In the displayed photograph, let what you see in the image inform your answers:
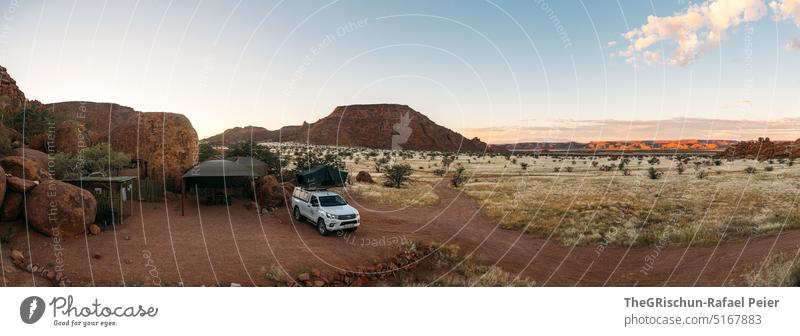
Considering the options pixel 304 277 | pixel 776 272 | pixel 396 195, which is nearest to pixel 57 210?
pixel 304 277

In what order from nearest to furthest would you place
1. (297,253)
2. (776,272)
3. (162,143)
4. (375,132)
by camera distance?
(776,272), (297,253), (162,143), (375,132)

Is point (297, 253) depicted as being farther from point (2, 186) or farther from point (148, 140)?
point (148, 140)

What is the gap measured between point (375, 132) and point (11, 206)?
5668 inches

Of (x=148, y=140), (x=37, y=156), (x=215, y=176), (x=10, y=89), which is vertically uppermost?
(x=10, y=89)

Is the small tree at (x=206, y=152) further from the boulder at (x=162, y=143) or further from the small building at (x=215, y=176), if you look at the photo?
the small building at (x=215, y=176)

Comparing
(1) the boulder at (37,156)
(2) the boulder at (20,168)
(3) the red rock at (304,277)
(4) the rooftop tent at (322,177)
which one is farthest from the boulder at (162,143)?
(3) the red rock at (304,277)

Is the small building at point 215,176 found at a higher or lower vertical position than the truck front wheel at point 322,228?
higher

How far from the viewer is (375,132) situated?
157 meters

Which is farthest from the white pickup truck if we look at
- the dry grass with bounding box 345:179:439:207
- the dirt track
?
the dry grass with bounding box 345:179:439:207

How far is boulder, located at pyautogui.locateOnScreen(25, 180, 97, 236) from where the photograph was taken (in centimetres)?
1380

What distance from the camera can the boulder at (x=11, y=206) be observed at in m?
13.9

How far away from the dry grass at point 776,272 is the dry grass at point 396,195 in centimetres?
1874

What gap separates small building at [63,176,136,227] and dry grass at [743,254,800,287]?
22.1 m

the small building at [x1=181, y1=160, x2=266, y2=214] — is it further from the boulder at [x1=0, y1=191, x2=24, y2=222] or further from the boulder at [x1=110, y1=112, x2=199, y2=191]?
the boulder at [x1=0, y1=191, x2=24, y2=222]
